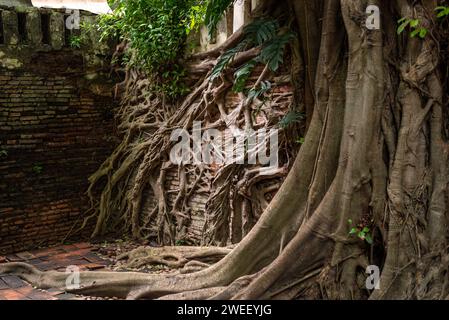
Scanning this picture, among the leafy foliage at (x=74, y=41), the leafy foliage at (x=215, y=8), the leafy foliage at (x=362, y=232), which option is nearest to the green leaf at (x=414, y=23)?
the leafy foliage at (x=362, y=232)

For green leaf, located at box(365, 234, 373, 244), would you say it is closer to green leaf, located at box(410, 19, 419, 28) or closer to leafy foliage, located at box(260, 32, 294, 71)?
green leaf, located at box(410, 19, 419, 28)

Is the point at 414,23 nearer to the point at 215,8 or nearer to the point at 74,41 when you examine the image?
the point at 215,8

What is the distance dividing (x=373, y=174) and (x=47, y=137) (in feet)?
14.5

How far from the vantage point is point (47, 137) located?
624cm

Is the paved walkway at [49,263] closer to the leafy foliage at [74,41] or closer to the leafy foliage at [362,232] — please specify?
the leafy foliage at [362,232]

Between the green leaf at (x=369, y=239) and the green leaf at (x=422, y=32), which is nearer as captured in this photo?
the green leaf at (x=422, y=32)

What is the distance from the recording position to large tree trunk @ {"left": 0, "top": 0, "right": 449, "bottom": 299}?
3.19m

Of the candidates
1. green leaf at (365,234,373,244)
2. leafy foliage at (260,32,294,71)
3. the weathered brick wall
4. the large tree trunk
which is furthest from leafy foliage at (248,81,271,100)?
the weathered brick wall

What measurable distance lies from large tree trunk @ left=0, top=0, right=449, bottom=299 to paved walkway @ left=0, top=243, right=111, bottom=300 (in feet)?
5.61

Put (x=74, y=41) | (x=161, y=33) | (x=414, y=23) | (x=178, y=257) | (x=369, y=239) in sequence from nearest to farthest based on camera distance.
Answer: (x=414, y=23)
(x=369, y=239)
(x=178, y=257)
(x=161, y=33)
(x=74, y=41)

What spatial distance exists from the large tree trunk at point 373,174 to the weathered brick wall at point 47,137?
3.35 metres

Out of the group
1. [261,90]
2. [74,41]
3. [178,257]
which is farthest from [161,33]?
[178,257]

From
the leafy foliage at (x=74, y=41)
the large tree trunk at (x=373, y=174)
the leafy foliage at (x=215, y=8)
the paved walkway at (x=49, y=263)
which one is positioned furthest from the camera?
the leafy foliage at (x=74, y=41)

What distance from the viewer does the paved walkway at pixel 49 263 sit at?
4457mm
